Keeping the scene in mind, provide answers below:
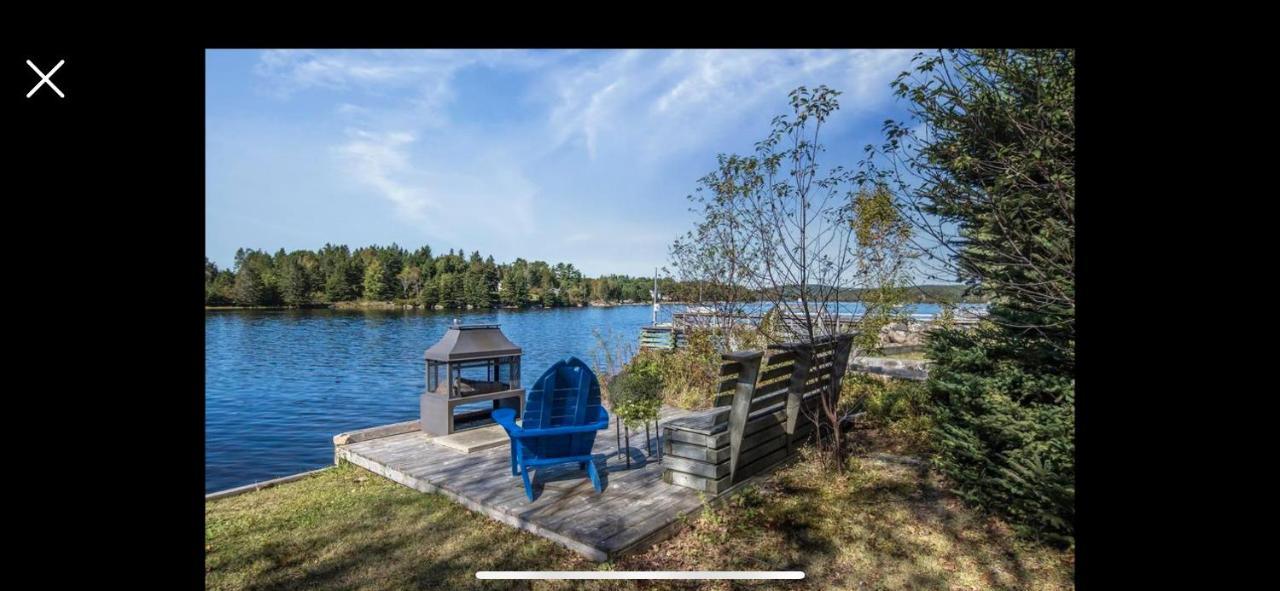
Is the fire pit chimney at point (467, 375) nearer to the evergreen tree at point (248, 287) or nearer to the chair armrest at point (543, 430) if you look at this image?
the chair armrest at point (543, 430)

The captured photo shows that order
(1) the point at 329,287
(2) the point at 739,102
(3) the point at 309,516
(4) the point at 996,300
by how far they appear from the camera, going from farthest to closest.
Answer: (1) the point at 329,287, (2) the point at 739,102, (3) the point at 309,516, (4) the point at 996,300

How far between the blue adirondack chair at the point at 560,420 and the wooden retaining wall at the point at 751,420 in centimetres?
59

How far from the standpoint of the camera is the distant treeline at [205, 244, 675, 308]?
36.9 metres

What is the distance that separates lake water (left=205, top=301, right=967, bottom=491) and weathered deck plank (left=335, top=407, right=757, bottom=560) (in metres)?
1.44

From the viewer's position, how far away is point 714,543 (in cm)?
335

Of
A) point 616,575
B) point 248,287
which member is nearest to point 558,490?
point 616,575

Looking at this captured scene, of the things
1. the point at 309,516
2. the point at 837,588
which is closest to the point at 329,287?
the point at 309,516
